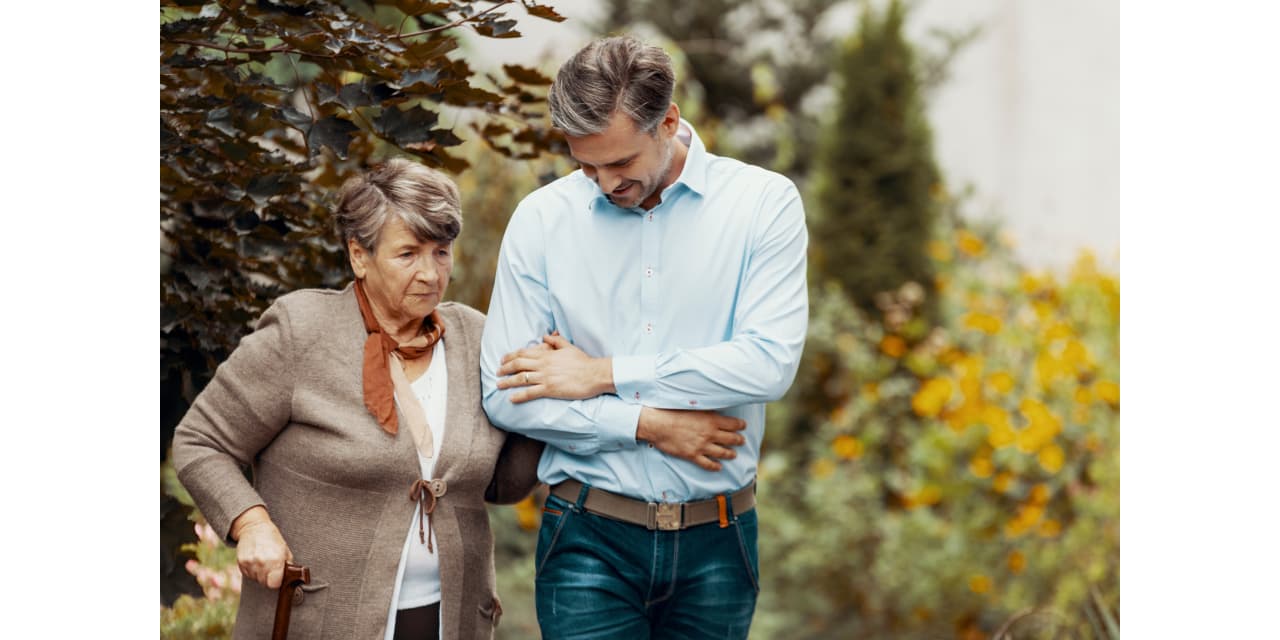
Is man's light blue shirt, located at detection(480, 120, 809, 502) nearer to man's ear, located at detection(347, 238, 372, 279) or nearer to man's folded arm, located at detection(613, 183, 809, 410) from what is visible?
man's folded arm, located at detection(613, 183, 809, 410)

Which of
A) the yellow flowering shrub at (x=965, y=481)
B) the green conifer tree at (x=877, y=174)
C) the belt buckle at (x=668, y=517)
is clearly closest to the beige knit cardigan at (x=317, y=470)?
the belt buckle at (x=668, y=517)

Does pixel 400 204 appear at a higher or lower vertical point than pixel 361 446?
higher

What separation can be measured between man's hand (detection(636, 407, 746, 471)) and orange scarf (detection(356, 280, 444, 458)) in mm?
361

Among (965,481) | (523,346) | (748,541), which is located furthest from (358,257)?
(965,481)

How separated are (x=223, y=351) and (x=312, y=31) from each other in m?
0.65

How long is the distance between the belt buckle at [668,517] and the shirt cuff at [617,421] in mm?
129

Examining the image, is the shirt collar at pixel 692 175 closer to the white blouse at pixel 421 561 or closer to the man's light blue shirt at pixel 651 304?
the man's light blue shirt at pixel 651 304

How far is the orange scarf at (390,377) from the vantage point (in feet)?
6.14

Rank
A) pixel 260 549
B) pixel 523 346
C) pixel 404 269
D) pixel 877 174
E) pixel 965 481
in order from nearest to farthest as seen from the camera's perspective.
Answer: pixel 260 549 < pixel 404 269 < pixel 523 346 < pixel 965 481 < pixel 877 174

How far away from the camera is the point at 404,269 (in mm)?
1893

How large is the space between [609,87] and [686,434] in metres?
0.58

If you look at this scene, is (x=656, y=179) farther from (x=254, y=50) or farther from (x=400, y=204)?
(x=254, y=50)

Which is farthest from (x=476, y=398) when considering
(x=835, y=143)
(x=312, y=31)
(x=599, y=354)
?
(x=835, y=143)
